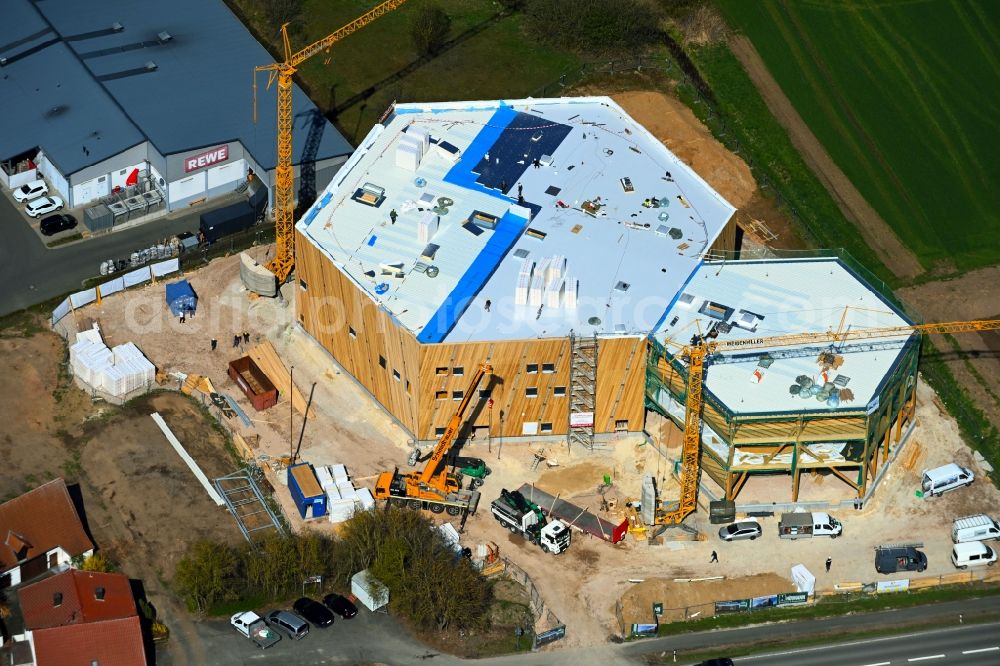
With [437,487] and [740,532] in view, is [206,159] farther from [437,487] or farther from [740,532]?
[740,532]

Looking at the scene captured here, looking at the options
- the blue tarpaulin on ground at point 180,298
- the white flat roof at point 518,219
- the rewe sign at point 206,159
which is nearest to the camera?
the white flat roof at point 518,219

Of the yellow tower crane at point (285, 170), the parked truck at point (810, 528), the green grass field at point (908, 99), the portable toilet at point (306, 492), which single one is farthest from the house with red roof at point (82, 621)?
the green grass field at point (908, 99)

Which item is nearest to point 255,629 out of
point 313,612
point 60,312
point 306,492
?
→ point 313,612

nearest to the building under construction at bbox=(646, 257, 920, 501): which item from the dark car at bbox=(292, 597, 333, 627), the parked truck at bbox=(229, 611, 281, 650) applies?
the dark car at bbox=(292, 597, 333, 627)

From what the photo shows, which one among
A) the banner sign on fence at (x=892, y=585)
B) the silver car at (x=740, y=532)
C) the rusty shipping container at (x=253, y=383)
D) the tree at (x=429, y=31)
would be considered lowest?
the banner sign on fence at (x=892, y=585)

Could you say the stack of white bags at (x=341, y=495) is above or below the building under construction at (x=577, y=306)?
below

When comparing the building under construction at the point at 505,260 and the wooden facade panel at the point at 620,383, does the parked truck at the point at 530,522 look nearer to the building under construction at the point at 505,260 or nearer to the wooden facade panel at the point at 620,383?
the building under construction at the point at 505,260

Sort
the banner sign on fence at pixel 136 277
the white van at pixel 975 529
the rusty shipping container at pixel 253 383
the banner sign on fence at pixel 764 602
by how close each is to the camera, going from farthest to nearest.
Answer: the banner sign on fence at pixel 136 277 → the rusty shipping container at pixel 253 383 → the white van at pixel 975 529 → the banner sign on fence at pixel 764 602

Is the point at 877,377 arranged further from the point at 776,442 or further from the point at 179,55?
the point at 179,55
